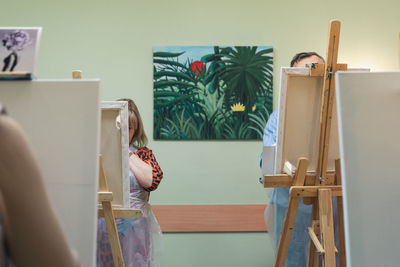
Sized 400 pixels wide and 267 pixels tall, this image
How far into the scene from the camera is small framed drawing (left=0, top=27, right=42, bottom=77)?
106cm

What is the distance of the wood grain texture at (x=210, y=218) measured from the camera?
3.01 metres

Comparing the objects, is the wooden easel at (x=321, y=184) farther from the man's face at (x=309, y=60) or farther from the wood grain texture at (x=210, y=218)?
the wood grain texture at (x=210, y=218)

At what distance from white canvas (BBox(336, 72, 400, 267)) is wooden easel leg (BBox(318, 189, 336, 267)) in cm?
30

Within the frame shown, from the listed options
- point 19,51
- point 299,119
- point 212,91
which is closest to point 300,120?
point 299,119

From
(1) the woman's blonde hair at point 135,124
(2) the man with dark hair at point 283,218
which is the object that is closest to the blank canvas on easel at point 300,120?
(2) the man with dark hair at point 283,218

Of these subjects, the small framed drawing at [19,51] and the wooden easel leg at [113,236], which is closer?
the small framed drawing at [19,51]

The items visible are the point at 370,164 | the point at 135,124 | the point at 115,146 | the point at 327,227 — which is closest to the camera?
the point at 370,164

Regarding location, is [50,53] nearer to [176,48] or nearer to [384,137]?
[176,48]

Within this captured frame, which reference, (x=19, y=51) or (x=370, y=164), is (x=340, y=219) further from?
(x=19, y=51)

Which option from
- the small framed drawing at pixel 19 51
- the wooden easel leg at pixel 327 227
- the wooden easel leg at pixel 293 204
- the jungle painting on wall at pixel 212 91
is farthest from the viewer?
the jungle painting on wall at pixel 212 91

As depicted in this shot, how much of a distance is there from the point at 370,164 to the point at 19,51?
1.08 m

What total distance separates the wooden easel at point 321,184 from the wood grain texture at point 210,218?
1.23 m

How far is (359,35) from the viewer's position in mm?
3098

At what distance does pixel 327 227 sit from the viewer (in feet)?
5.22
